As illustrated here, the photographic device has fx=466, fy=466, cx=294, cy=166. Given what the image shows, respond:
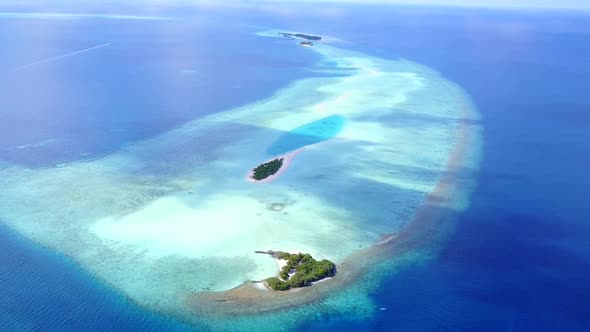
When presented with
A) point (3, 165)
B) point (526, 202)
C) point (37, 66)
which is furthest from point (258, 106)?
point (37, 66)

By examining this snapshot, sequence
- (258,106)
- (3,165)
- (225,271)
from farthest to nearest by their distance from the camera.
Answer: (258,106) < (3,165) < (225,271)

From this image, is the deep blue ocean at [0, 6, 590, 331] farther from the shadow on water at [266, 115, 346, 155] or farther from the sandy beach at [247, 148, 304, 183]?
the sandy beach at [247, 148, 304, 183]

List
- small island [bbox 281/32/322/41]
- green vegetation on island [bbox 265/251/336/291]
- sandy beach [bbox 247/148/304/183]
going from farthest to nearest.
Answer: small island [bbox 281/32/322/41] < sandy beach [bbox 247/148/304/183] < green vegetation on island [bbox 265/251/336/291]

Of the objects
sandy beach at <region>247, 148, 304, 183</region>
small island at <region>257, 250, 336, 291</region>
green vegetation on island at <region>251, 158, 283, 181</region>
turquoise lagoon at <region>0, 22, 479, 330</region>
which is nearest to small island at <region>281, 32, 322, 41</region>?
turquoise lagoon at <region>0, 22, 479, 330</region>

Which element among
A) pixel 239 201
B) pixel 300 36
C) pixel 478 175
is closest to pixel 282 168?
pixel 239 201

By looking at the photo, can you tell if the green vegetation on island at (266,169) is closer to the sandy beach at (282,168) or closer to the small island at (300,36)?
the sandy beach at (282,168)

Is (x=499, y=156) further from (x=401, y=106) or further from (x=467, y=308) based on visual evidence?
(x=467, y=308)
